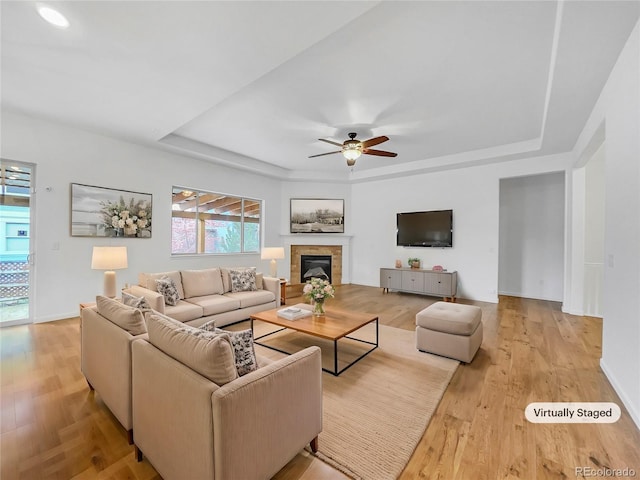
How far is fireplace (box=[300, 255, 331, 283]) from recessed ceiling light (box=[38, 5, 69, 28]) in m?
5.99

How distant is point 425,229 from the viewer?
6457 mm

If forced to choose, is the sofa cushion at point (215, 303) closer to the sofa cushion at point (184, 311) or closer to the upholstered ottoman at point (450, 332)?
the sofa cushion at point (184, 311)

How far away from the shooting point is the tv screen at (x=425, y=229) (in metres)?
6.15

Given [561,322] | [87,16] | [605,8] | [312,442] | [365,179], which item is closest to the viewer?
[312,442]

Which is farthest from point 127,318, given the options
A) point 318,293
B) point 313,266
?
point 313,266

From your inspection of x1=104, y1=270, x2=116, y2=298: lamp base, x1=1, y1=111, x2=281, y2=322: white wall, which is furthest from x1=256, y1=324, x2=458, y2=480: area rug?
x1=1, y1=111, x2=281, y2=322: white wall

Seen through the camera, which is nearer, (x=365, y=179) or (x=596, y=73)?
(x=596, y=73)

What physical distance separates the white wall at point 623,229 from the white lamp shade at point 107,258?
16.4 feet

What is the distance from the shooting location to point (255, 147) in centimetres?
545

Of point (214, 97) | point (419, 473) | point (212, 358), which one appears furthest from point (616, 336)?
point (214, 97)

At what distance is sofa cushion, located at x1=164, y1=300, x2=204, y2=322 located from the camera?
11.3ft

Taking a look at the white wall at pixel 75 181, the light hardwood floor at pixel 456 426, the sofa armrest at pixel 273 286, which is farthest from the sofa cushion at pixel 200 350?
the white wall at pixel 75 181

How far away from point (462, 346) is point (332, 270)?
489cm

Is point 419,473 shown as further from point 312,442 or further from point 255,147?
point 255,147
